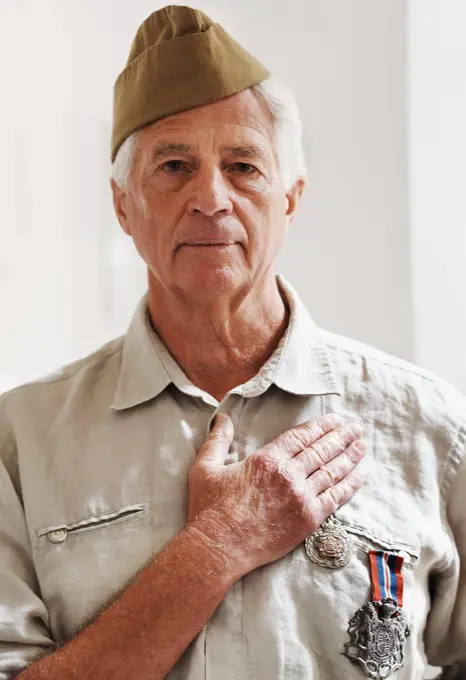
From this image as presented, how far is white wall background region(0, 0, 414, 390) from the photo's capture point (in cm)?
186

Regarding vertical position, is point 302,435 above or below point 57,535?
above

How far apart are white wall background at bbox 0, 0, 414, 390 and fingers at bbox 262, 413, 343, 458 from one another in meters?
0.67

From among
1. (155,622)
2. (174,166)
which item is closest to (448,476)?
(155,622)

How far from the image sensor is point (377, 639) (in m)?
1.18

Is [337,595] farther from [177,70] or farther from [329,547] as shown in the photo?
[177,70]

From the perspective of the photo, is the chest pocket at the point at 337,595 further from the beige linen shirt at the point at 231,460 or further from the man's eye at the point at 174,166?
the man's eye at the point at 174,166

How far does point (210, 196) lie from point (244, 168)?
0.30 ft

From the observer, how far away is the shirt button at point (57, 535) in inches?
49.3

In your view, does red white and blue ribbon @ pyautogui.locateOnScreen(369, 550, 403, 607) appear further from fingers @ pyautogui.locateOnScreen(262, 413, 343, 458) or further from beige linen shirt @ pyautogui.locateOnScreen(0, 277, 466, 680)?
fingers @ pyautogui.locateOnScreen(262, 413, 343, 458)

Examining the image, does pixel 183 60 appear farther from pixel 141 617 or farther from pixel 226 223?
pixel 141 617

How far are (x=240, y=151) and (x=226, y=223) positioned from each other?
0.37 feet

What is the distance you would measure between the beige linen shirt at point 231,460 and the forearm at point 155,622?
5cm

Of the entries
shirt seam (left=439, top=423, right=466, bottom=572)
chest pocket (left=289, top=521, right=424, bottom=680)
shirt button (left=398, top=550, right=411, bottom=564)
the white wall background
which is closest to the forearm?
chest pocket (left=289, top=521, right=424, bottom=680)

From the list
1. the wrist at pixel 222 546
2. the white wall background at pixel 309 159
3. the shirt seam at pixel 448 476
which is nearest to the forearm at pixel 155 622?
the wrist at pixel 222 546
